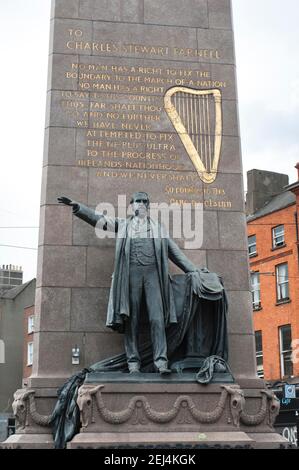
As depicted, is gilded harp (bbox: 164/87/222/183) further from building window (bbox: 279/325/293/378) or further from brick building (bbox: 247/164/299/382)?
building window (bbox: 279/325/293/378)

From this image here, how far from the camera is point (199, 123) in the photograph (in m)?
15.9

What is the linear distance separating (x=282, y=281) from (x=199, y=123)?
27.6 metres

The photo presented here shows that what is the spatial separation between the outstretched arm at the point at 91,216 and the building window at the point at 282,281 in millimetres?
28855

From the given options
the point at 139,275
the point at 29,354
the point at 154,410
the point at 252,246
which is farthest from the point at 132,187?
the point at 29,354

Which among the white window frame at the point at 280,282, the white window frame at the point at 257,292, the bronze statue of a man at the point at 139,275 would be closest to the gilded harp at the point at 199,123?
the bronze statue of a man at the point at 139,275

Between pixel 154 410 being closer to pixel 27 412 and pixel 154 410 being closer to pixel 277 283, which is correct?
pixel 27 412

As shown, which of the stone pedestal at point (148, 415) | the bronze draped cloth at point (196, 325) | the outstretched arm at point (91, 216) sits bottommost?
the stone pedestal at point (148, 415)

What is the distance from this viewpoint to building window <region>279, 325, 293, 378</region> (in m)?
40.4

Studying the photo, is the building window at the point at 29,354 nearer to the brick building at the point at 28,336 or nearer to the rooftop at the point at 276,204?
the brick building at the point at 28,336

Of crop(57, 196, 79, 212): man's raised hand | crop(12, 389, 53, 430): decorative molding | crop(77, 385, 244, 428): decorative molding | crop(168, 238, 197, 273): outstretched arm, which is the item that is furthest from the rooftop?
crop(12, 389, 53, 430): decorative molding

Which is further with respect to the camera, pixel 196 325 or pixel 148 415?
pixel 196 325

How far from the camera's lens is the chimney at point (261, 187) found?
47.4 meters
